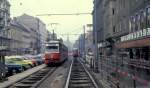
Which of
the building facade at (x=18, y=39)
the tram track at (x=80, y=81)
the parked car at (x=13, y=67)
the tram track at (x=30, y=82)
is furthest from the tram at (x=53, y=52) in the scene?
the building facade at (x=18, y=39)

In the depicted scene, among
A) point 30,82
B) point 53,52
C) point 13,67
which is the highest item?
point 53,52

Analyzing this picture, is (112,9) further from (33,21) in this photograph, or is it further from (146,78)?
(33,21)

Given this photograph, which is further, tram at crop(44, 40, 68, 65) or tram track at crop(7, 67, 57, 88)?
tram at crop(44, 40, 68, 65)

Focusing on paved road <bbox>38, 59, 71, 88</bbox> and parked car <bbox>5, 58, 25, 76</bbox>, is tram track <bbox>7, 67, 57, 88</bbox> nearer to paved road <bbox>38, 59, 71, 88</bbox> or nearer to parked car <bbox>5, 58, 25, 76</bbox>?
paved road <bbox>38, 59, 71, 88</bbox>

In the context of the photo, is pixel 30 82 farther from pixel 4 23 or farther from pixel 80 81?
pixel 4 23

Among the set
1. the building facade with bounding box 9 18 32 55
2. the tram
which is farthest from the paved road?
the building facade with bounding box 9 18 32 55

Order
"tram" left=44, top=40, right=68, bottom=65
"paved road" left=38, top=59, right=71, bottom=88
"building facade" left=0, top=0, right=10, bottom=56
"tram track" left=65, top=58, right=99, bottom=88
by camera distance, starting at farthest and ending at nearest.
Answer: "building facade" left=0, top=0, right=10, bottom=56 → "tram" left=44, top=40, right=68, bottom=65 → "paved road" left=38, top=59, right=71, bottom=88 → "tram track" left=65, top=58, right=99, bottom=88

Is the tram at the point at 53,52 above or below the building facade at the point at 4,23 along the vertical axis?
below

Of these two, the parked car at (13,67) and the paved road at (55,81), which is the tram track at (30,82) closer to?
the paved road at (55,81)

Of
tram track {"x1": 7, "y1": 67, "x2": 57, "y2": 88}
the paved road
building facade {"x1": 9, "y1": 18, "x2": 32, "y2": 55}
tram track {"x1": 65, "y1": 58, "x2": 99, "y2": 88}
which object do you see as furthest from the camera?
building facade {"x1": 9, "y1": 18, "x2": 32, "y2": 55}

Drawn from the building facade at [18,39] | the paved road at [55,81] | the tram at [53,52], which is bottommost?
the paved road at [55,81]

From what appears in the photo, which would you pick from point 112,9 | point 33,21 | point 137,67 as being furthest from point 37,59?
point 33,21

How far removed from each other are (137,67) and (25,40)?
132066 mm

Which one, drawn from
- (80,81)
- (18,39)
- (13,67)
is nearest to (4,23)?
(18,39)
